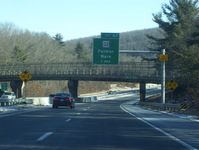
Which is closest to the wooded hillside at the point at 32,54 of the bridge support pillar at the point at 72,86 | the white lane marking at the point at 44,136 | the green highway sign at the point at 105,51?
the bridge support pillar at the point at 72,86

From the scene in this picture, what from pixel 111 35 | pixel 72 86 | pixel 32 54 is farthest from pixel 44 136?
pixel 32 54

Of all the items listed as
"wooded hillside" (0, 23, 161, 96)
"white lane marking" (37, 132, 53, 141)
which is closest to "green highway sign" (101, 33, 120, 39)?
"white lane marking" (37, 132, 53, 141)

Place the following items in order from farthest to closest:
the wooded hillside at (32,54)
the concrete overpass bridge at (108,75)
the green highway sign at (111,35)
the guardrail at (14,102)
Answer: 1. the wooded hillside at (32,54)
2. the concrete overpass bridge at (108,75)
3. the green highway sign at (111,35)
4. the guardrail at (14,102)

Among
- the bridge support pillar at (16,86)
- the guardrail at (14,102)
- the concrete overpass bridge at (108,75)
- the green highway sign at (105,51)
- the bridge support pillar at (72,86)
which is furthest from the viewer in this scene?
the bridge support pillar at (16,86)

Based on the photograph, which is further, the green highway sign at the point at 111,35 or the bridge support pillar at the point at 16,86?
the bridge support pillar at the point at 16,86

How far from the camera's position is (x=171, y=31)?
66.2 meters

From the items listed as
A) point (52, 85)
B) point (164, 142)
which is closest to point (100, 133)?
point (164, 142)

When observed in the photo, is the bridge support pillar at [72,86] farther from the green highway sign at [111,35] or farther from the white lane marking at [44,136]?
the white lane marking at [44,136]

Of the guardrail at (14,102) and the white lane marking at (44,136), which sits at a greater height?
the white lane marking at (44,136)

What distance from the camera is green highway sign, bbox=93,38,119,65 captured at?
4197 centimetres

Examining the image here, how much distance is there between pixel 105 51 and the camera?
141 feet

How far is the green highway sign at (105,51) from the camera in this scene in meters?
42.0

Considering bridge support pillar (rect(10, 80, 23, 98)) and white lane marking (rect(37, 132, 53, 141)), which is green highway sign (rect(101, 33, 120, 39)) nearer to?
white lane marking (rect(37, 132, 53, 141))

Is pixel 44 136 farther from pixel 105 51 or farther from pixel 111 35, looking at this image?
pixel 105 51
